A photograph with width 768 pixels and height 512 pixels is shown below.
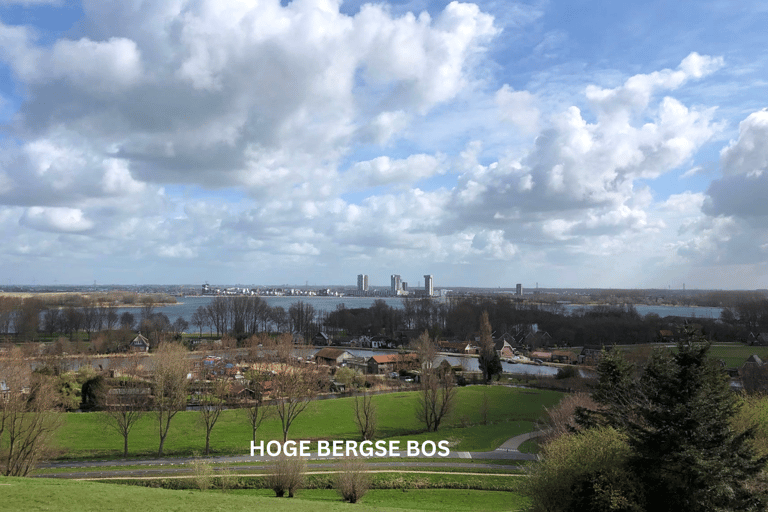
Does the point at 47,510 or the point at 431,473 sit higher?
the point at 47,510

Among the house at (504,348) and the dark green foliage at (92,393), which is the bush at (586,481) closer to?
the dark green foliage at (92,393)

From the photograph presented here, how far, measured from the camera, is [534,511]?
1261cm

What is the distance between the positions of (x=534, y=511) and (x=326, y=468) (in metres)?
12.6

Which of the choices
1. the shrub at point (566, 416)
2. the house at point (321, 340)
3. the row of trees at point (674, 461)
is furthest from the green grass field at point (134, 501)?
the house at point (321, 340)

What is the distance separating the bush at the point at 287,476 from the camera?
58.3 ft

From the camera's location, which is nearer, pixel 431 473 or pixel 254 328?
pixel 431 473

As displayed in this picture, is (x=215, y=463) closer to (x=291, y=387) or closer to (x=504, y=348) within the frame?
(x=291, y=387)

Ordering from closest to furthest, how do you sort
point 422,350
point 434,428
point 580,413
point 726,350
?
point 580,413
point 434,428
point 422,350
point 726,350

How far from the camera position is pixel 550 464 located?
12719 millimetres

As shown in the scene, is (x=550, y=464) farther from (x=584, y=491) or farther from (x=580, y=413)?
(x=580, y=413)

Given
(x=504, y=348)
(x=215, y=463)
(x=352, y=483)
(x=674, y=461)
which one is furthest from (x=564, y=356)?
(x=674, y=461)

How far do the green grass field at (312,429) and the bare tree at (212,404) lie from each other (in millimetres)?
541

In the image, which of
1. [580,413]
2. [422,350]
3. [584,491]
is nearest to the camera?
[584,491]

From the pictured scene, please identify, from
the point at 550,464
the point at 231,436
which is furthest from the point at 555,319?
the point at 550,464
